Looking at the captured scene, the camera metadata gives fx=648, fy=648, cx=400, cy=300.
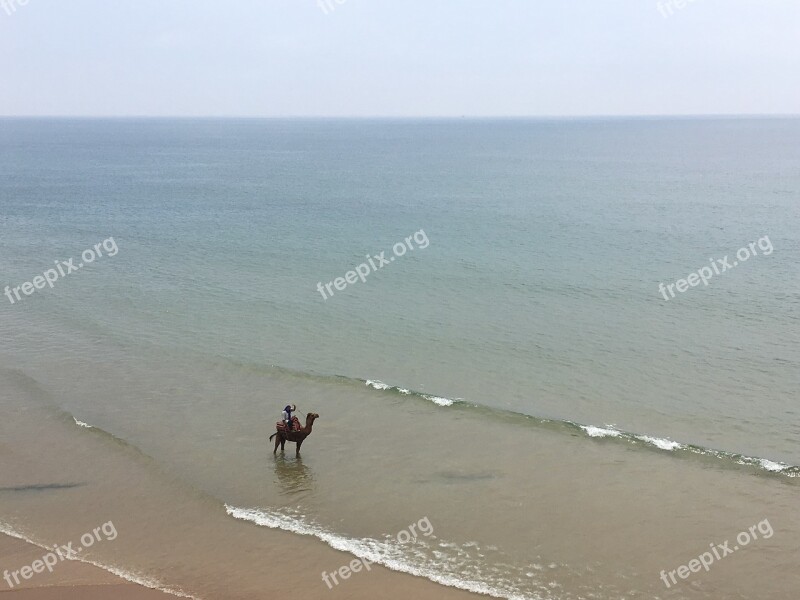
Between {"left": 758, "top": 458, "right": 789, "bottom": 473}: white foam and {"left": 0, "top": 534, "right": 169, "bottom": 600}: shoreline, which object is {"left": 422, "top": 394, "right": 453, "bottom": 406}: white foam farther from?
{"left": 0, "top": 534, "right": 169, "bottom": 600}: shoreline

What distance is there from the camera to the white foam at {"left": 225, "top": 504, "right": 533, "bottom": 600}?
1410cm

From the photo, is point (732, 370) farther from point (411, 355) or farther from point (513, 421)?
point (411, 355)

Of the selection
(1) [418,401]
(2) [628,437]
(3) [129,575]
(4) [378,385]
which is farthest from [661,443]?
(3) [129,575]

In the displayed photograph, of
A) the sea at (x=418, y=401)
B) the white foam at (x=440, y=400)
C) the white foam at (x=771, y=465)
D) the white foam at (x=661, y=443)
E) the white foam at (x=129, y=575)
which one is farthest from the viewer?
the white foam at (x=440, y=400)

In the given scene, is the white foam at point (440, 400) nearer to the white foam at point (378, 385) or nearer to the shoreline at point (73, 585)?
the white foam at point (378, 385)

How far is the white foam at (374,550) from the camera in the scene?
46.3 feet

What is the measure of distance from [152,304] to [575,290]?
2293cm

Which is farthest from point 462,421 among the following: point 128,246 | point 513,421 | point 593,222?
point 593,222

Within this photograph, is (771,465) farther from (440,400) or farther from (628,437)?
(440,400)

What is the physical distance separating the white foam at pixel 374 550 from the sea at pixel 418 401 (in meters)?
0.07

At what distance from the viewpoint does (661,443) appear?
67.9ft

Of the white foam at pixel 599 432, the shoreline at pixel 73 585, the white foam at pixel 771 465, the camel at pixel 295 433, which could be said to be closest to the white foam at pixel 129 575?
the shoreline at pixel 73 585

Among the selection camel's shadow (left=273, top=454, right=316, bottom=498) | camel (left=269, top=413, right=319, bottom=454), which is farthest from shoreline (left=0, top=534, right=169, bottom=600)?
camel (left=269, top=413, right=319, bottom=454)

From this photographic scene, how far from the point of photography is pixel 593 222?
2216 inches
